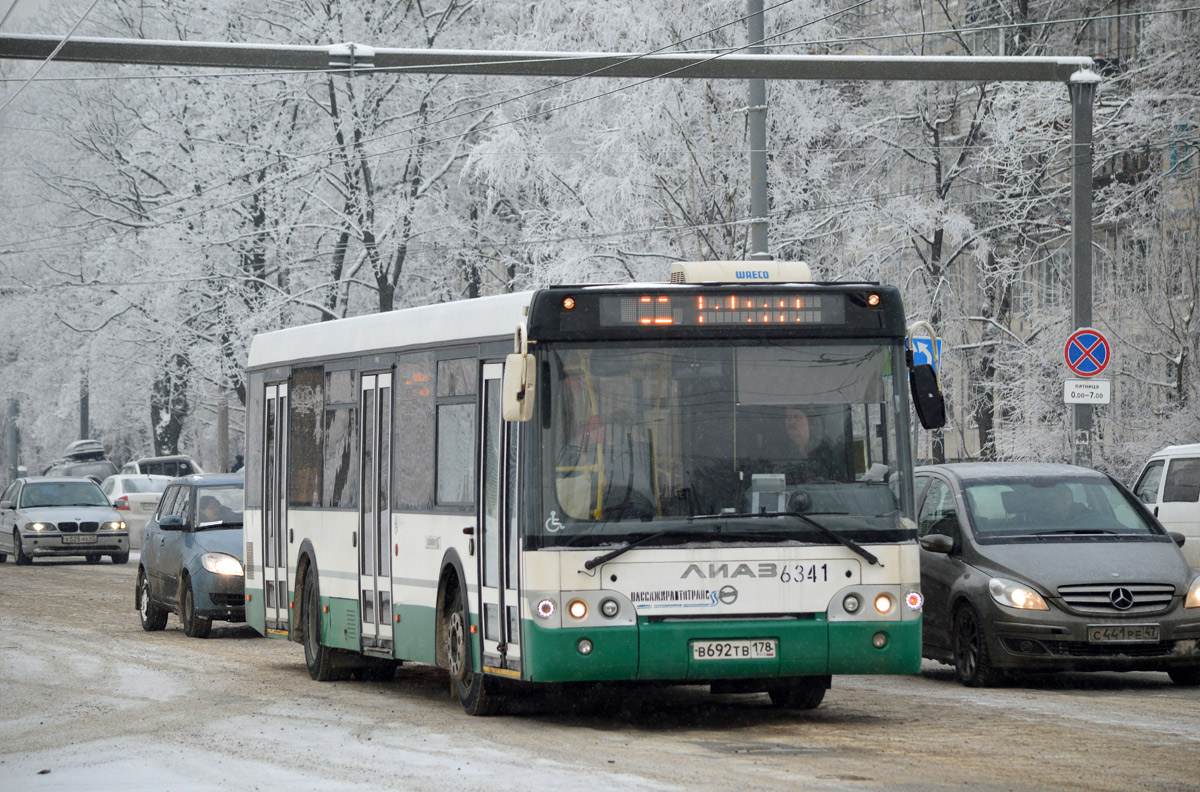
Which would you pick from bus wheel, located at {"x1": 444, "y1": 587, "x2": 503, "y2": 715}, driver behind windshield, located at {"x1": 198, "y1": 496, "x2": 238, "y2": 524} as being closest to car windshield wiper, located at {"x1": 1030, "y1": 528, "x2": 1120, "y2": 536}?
bus wheel, located at {"x1": 444, "y1": 587, "x2": 503, "y2": 715}

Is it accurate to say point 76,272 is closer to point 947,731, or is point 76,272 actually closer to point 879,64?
point 879,64

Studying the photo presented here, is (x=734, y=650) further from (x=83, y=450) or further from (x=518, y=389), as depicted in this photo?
(x=83, y=450)

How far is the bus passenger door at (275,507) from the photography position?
55.3 feet

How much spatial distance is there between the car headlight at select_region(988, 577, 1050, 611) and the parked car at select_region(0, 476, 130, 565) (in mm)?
26204

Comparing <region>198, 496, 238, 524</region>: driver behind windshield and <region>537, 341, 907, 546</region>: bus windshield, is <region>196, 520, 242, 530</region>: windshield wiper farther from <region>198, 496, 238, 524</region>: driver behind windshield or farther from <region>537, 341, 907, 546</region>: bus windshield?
<region>537, 341, 907, 546</region>: bus windshield

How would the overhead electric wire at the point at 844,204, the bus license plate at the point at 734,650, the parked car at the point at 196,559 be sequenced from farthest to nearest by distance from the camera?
the overhead electric wire at the point at 844,204 < the parked car at the point at 196,559 < the bus license plate at the point at 734,650

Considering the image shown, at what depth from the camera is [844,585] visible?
11.6m

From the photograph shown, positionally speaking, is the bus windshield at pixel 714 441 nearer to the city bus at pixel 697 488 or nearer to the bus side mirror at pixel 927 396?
the city bus at pixel 697 488

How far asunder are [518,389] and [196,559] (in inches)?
399

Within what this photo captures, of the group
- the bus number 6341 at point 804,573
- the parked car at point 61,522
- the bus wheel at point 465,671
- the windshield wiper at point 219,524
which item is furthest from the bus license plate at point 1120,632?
the parked car at point 61,522

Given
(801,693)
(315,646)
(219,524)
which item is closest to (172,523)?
(219,524)

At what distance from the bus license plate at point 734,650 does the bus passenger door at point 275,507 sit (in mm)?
6182

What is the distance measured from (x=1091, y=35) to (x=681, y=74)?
19447 mm

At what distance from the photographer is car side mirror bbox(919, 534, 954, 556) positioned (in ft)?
48.6
